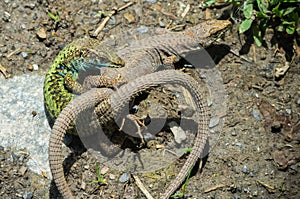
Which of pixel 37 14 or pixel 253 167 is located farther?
pixel 37 14

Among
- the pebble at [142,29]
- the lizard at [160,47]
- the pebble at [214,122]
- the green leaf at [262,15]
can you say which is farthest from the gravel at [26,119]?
the green leaf at [262,15]

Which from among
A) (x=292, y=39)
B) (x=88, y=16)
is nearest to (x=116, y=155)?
(x=88, y=16)

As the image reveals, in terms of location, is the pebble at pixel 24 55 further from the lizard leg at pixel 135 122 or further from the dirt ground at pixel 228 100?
the lizard leg at pixel 135 122

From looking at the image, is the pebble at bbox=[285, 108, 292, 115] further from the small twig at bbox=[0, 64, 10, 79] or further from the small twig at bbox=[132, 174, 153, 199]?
the small twig at bbox=[0, 64, 10, 79]

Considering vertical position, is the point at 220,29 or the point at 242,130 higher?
the point at 220,29

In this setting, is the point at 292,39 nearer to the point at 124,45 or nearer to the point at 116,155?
the point at 124,45

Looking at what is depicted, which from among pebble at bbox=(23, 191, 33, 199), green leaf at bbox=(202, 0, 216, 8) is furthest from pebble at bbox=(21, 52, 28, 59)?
green leaf at bbox=(202, 0, 216, 8)

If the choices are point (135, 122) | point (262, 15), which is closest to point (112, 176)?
point (135, 122)
